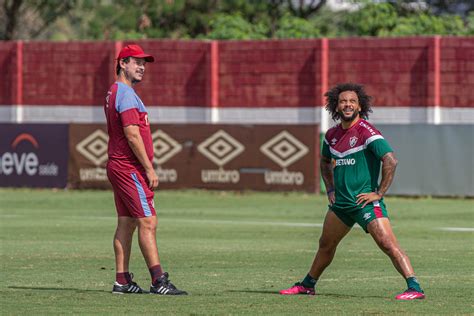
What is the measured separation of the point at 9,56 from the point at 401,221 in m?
19.2

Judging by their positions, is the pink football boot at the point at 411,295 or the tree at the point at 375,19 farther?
the tree at the point at 375,19

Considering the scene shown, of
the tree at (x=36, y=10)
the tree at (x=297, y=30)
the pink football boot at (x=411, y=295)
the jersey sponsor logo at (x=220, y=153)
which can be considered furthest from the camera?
the tree at (x=36, y=10)

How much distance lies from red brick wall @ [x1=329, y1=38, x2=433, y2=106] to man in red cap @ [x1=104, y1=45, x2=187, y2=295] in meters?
24.1

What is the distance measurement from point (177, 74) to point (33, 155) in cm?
609

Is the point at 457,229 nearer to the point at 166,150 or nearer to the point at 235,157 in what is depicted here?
the point at 235,157

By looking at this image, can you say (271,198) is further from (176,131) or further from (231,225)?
(231,225)

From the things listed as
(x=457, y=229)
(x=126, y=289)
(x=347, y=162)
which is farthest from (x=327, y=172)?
(x=457, y=229)

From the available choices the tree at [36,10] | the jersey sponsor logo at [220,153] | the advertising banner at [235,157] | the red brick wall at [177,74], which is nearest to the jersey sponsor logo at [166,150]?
the advertising banner at [235,157]

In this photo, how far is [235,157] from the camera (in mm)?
31984

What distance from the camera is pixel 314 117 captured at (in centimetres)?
3647

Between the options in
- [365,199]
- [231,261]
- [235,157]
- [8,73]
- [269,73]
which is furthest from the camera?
[8,73]

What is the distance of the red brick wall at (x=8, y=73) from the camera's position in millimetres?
39344

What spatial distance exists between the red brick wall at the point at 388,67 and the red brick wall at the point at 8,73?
986 centimetres

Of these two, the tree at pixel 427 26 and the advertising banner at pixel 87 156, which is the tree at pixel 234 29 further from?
the advertising banner at pixel 87 156
